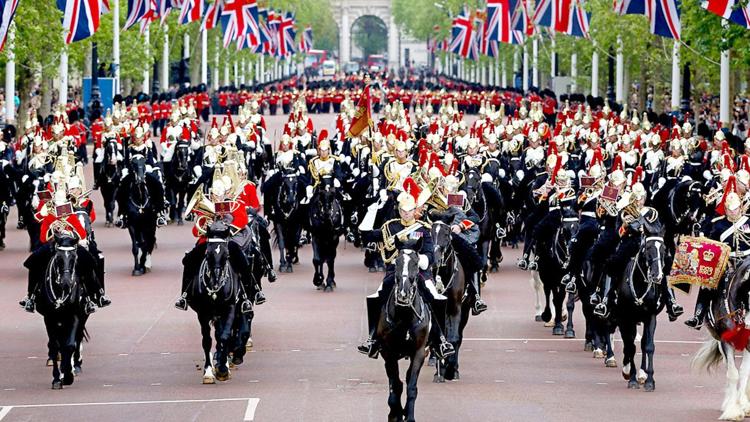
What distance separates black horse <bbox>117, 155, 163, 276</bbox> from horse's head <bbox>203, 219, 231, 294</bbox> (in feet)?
31.4

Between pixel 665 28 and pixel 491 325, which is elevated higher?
pixel 665 28

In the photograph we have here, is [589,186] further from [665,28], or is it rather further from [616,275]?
[665,28]

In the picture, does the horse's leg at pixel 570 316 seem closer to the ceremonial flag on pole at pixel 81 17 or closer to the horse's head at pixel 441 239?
the horse's head at pixel 441 239

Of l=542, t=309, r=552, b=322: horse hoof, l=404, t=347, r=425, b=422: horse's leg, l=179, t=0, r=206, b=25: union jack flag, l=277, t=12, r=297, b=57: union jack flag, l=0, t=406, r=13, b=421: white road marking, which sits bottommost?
l=0, t=406, r=13, b=421: white road marking

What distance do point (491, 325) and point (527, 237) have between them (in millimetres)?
1584

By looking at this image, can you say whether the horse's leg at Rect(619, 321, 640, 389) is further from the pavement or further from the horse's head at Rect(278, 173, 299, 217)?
the horse's head at Rect(278, 173, 299, 217)

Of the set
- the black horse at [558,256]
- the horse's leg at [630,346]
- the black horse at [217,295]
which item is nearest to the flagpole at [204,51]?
the black horse at [558,256]

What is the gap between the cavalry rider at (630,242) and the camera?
18.1 metres

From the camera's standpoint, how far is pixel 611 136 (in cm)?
3728

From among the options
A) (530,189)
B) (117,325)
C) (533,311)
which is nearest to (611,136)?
(530,189)

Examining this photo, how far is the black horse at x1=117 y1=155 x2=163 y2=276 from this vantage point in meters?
28.4

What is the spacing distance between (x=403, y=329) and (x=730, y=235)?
131 inches

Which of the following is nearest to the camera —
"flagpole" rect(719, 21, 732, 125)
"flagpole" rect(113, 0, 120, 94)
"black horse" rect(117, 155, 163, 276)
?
"black horse" rect(117, 155, 163, 276)

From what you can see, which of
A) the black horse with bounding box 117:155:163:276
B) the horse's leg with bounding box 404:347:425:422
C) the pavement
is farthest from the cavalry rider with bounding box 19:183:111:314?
the black horse with bounding box 117:155:163:276
